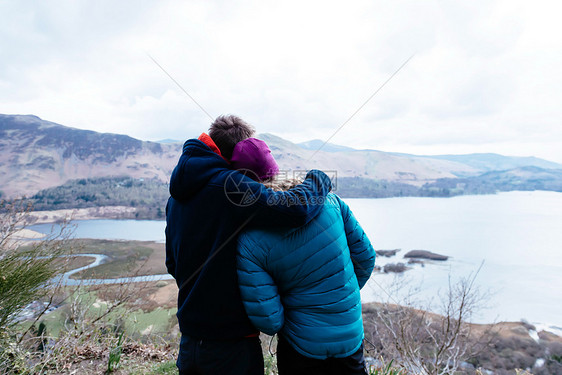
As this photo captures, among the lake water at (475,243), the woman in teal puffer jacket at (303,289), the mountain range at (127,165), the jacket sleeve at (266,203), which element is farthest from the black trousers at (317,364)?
the mountain range at (127,165)

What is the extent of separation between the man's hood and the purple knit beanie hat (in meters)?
0.05

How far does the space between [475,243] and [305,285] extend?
58041mm

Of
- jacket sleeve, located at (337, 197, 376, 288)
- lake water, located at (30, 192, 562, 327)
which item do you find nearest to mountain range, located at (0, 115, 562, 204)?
lake water, located at (30, 192, 562, 327)

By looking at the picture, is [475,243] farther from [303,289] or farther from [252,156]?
[252,156]

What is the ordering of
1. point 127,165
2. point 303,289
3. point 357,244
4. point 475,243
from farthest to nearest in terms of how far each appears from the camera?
1. point 127,165
2. point 475,243
3. point 357,244
4. point 303,289

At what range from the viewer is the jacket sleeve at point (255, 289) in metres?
1.15

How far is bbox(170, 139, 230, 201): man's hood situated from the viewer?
1148mm

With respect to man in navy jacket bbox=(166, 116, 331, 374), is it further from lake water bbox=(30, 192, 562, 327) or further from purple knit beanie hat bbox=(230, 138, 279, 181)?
lake water bbox=(30, 192, 562, 327)

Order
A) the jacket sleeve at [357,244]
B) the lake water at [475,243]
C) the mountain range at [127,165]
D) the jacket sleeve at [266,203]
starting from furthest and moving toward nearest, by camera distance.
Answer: the mountain range at [127,165] → the lake water at [475,243] → the jacket sleeve at [357,244] → the jacket sleeve at [266,203]

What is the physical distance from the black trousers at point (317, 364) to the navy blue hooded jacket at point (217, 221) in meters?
0.22

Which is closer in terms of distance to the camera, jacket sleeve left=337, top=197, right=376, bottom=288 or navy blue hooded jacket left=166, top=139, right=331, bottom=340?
navy blue hooded jacket left=166, top=139, right=331, bottom=340

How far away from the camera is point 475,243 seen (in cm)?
4959

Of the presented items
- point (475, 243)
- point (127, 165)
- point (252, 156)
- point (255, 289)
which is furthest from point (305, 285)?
point (127, 165)

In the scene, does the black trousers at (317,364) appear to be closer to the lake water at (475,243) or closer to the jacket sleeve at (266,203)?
the jacket sleeve at (266,203)
